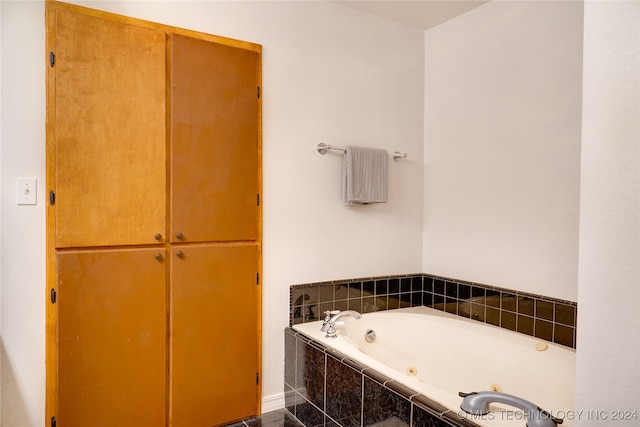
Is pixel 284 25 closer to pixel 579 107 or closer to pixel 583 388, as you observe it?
pixel 579 107

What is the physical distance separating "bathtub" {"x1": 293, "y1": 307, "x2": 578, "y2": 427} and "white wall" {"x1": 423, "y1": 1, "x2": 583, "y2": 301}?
0.36 meters

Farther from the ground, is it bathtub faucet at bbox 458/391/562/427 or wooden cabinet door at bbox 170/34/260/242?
wooden cabinet door at bbox 170/34/260/242

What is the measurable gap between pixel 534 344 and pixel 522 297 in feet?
1.05

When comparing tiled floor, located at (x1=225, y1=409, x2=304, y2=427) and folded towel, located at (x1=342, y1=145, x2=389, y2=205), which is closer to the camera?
tiled floor, located at (x1=225, y1=409, x2=304, y2=427)

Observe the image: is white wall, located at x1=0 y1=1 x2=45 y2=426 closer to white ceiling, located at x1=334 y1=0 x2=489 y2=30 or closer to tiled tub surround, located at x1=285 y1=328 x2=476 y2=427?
tiled tub surround, located at x1=285 y1=328 x2=476 y2=427

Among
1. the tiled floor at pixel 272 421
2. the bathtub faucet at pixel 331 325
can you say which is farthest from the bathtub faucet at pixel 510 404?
the tiled floor at pixel 272 421

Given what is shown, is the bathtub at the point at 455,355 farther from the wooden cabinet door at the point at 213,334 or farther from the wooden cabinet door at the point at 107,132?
the wooden cabinet door at the point at 107,132

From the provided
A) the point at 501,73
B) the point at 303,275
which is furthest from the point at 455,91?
the point at 303,275

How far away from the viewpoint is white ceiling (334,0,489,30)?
2646mm

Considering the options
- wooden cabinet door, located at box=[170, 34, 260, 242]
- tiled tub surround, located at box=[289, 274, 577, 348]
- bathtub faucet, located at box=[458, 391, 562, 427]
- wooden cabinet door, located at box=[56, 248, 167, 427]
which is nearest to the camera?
bathtub faucet, located at box=[458, 391, 562, 427]

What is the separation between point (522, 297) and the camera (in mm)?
2414

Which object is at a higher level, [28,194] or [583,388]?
[28,194]

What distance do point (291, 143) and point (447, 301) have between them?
4.89 feet

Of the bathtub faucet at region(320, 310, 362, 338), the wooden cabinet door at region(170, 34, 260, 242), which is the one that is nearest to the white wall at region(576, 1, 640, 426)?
the bathtub faucet at region(320, 310, 362, 338)
